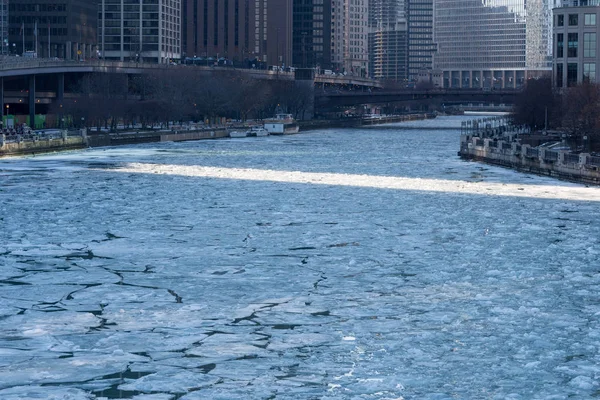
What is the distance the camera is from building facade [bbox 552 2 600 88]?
114 meters

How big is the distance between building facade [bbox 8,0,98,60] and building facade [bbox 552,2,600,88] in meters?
79.1

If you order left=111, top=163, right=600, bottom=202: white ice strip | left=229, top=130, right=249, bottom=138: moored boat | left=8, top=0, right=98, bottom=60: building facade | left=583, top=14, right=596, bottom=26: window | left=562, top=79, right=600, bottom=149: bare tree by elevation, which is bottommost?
left=111, top=163, right=600, bottom=202: white ice strip

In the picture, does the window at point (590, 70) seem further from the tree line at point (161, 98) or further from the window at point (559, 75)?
the tree line at point (161, 98)

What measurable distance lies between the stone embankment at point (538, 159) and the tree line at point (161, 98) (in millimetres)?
47605

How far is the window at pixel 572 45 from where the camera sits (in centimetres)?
11600

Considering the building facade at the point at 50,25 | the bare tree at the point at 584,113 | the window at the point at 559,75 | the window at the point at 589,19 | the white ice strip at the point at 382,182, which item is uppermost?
the building facade at the point at 50,25

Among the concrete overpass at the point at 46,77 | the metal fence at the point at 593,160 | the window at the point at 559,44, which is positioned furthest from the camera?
the concrete overpass at the point at 46,77

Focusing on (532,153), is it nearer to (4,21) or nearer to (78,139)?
(78,139)

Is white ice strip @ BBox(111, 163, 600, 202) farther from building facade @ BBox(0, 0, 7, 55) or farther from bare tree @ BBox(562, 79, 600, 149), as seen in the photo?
building facade @ BBox(0, 0, 7, 55)

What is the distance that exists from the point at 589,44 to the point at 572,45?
6.27 ft

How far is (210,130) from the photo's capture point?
119m

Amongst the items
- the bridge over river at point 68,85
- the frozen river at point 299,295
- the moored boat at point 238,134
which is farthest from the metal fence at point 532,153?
the bridge over river at point 68,85

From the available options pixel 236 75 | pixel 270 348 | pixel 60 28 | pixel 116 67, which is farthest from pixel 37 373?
pixel 60 28

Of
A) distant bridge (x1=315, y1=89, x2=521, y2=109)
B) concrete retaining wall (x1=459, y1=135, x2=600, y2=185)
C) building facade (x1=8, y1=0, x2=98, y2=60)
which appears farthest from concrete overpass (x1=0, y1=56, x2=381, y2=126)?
concrete retaining wall (x1=459, y1=135, x2=600, y2=185)
